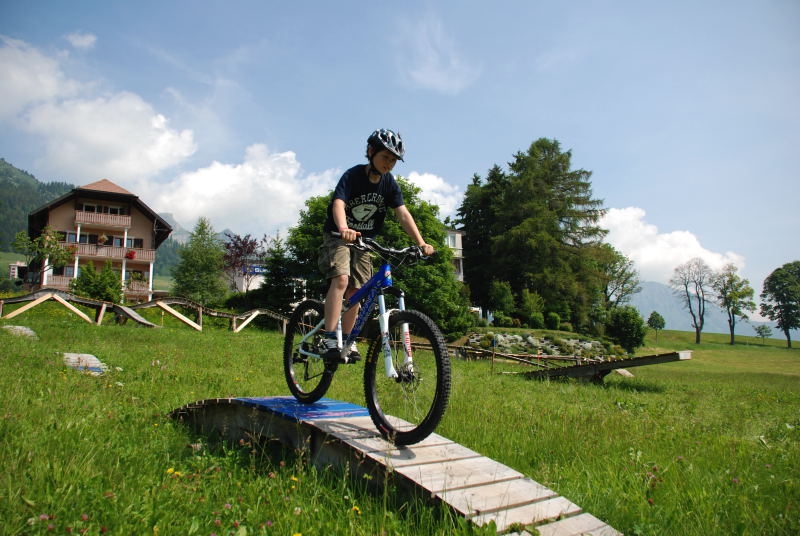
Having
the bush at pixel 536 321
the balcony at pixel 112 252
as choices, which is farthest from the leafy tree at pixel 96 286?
the bush at pixel 536 321

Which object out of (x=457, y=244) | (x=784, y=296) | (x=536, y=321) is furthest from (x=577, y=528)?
(x=784, y=296)

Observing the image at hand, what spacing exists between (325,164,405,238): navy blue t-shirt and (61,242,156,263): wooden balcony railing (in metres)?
47.3

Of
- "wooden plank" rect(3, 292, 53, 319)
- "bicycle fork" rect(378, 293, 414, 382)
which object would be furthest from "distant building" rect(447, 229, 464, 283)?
"bicycle fork" rect(378, 293, 414, 382)

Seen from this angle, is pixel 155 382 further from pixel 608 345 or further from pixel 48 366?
pixel 608 345

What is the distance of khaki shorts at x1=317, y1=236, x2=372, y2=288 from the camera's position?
14.1ft

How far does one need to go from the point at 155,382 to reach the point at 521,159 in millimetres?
53402

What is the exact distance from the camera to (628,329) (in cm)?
4381

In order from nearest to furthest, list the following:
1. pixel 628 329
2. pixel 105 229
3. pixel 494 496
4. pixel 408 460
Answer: pixel 494 496 < pixel 408 460 < pixel 628 329 < pixel 105 229

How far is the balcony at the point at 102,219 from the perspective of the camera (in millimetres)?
44247

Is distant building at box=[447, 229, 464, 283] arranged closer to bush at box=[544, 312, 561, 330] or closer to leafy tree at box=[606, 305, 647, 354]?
bush at box=[544, 312, 561, 330]

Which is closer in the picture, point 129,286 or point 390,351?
point 390,351

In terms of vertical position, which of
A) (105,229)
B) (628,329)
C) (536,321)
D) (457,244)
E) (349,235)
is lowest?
(628,329)

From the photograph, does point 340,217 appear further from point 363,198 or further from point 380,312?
point 380,312

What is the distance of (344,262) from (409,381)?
1.25m
